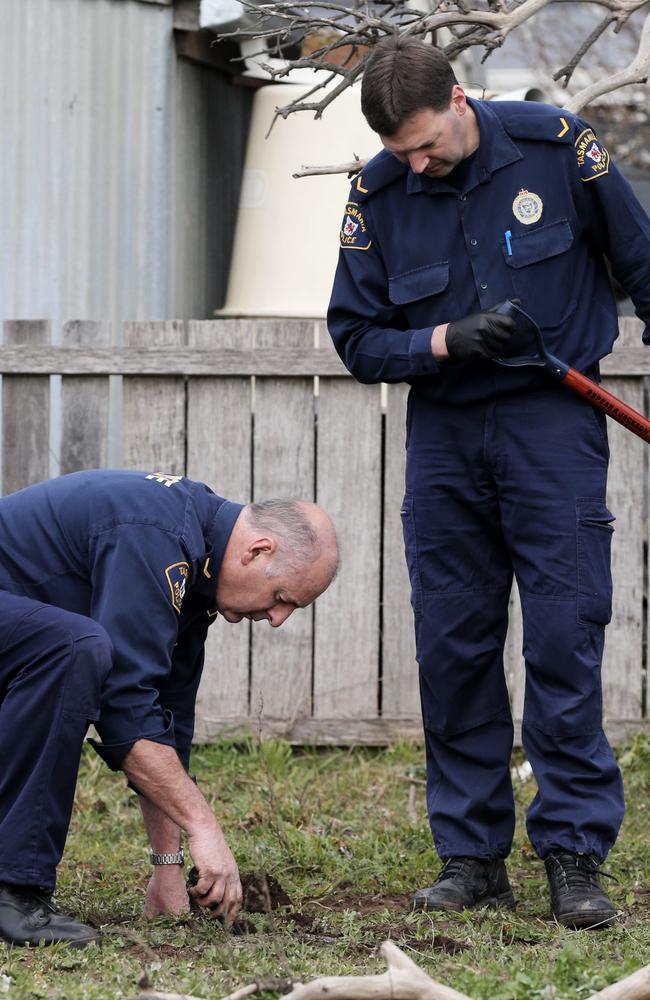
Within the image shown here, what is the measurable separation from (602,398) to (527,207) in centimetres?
55

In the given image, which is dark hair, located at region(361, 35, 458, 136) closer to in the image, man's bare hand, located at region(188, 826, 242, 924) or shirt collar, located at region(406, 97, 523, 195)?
shirt collar, located at region(406, 97, 523, 195)

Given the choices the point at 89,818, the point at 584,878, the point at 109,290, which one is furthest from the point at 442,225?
the point at 109,290

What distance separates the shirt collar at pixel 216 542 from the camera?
3.37 meters

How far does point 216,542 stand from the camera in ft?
11.0

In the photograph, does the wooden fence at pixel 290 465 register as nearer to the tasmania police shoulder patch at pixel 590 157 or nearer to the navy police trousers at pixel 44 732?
the tasmania police shoulder patch at pixel 590 157

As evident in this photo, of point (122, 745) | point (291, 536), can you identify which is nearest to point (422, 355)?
point (291, 536)

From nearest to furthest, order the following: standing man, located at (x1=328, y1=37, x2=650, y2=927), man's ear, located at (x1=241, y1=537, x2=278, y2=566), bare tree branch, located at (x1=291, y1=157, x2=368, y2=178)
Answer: man's ear, located at (x1=241, y1=537, x2=278, y2=566), standing man, located at (x1=328, y1=37, x2=650, y2=927), bare tree branch, located at (x1=291, y1=157, x2=368, y2=178)

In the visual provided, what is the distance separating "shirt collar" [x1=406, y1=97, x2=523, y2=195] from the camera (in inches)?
143

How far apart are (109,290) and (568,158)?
3.06 meters

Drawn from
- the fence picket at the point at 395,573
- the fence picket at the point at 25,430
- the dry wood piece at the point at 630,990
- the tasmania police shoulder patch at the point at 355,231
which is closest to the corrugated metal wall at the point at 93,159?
the fence picket at the point at 25,430

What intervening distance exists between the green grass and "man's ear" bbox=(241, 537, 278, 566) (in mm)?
631

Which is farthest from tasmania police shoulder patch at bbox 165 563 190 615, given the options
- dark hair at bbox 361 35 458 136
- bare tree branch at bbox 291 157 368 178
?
→ bare tree branch at bbox 291 157 368 178

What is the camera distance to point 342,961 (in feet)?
10.4

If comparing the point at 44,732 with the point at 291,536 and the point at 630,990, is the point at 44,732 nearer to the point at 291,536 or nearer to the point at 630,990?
the point at 291,536
